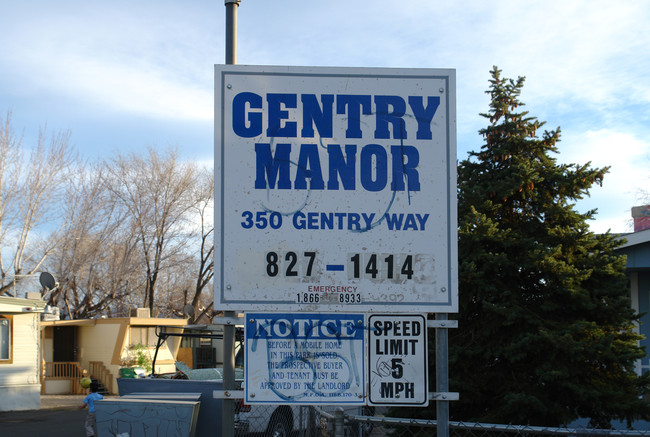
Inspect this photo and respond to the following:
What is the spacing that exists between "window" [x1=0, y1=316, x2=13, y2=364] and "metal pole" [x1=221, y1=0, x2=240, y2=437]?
1918 cm

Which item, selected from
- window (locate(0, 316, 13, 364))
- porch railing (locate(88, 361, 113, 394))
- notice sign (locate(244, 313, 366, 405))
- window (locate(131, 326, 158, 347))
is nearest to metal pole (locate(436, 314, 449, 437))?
notice sign (locate(244, 313, 366, 405))

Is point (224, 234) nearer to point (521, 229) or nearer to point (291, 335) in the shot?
point (291, 335)

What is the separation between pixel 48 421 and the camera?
60.0ft

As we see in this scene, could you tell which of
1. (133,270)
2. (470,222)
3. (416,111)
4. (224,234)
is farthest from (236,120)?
(133,270)

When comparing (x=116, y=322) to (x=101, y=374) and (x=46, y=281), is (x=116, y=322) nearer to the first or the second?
(x=101, y=374)

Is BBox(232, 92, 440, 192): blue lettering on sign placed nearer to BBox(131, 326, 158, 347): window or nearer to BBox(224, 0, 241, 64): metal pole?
BBox(224, 0, 241, 64): metal pole

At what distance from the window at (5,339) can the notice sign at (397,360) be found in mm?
19968

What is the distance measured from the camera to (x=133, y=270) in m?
38.3

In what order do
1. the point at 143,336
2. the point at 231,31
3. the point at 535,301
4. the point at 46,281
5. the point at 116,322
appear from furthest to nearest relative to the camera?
1. the point at 143,336
2. the point at 116,322
3. the point at 46,281
4. the point at 535,301
5. the point at 231,31

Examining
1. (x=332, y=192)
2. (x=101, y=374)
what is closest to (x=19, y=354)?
(x=101, y=374)

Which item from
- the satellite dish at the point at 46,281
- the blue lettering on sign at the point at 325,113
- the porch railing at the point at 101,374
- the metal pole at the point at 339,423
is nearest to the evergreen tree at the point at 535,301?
the metal pole at the point at 339,423

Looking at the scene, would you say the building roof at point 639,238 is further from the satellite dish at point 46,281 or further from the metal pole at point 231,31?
the satellite dish at point 46,281

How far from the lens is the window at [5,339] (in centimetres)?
2119

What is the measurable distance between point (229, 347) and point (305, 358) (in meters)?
0.52
